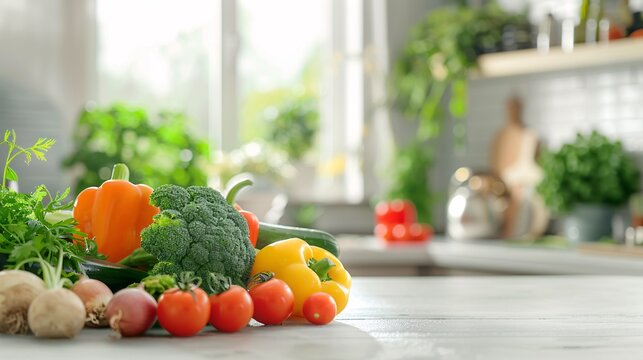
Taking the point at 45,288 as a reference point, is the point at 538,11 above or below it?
above

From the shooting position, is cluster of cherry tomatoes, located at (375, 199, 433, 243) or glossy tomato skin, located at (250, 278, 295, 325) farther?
cluster of cherry tomatoes, located at (375, 199, 433, 243)

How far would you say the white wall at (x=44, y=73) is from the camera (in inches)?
169

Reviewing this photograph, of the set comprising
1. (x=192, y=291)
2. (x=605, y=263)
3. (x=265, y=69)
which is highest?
(x=265, y=69)

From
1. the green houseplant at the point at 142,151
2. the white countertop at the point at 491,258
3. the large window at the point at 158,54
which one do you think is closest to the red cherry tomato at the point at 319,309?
the white countertop at the point at 491,258

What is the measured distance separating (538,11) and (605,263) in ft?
5.46

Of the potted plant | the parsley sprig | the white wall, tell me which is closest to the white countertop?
the potted plant

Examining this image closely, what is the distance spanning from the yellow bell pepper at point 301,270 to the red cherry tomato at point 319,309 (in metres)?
0.04

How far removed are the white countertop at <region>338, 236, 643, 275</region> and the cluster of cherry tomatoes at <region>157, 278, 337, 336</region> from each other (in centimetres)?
213

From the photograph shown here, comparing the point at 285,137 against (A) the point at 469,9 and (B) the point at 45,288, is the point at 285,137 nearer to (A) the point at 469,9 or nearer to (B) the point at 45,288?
(A) the point at 469,9

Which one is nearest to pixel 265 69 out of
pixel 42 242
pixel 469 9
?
pixel 469 9

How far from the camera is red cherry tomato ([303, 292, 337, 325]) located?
1543mm

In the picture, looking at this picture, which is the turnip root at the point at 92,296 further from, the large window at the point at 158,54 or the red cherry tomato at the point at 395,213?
the large window at the point at 158,54

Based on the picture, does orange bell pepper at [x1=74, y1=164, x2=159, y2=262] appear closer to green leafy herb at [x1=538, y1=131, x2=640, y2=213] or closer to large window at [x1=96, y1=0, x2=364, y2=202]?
green leafy herb at [x1=538, y1=131, x2=640, y2=213]

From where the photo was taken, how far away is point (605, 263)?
11.6 ft
